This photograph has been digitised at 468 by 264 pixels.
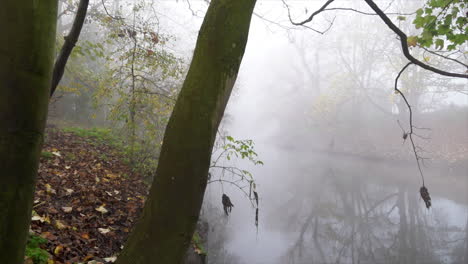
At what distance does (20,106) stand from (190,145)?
30.6 inches

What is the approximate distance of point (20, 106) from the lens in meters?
1.19

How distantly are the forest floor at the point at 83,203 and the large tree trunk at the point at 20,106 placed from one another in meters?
1.33

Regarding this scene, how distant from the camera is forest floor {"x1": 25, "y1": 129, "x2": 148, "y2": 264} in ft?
9.79

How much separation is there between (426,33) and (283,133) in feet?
92.0

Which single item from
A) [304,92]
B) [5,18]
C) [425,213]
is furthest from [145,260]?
[304,92]

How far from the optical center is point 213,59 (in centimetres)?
167

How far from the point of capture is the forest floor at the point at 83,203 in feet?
9.79

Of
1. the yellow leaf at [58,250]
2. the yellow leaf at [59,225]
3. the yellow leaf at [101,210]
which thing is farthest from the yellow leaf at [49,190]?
the yellow leaf at [58,250]

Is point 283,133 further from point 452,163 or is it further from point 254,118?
point 452,163

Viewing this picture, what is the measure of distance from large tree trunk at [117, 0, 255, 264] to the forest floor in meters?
1.38

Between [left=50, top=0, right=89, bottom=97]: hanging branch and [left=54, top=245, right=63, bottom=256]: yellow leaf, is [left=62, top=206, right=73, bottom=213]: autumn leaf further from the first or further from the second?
[left=50, top=0, right=89, bottom=97]: hanging branch

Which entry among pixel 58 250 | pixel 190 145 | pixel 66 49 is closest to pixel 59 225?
pixel 58 250

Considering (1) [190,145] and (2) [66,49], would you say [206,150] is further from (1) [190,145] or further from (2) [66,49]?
(2) [66,49]

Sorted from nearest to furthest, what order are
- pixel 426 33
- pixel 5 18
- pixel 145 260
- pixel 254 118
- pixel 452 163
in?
pixel 5 18 < pixel 145 260 < pixel 426 33 < pixel 452 163 < pixel 254 118
